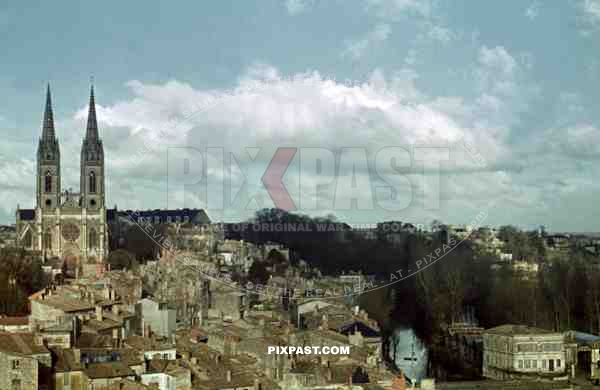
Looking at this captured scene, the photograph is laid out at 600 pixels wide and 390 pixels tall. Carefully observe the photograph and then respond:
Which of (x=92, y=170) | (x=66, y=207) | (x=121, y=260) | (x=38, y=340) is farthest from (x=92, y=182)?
(x=38, y=340)

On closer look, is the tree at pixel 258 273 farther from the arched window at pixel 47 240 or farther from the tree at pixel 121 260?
the arched window at pixel 47 240

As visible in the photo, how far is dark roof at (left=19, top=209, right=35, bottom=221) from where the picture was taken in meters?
47.9

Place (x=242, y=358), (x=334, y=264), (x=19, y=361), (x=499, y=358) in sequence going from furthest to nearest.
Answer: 1. (x=334, y=264)
2. (x=499, y=358)
3. (x=242, y=358)
4. (x=19, y=361)

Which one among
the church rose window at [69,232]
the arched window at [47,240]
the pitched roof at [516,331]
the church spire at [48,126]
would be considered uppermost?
the church spire at [48,126]

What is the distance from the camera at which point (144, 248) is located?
44.8 metres

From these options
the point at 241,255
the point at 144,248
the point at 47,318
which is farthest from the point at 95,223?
the point at 47,318

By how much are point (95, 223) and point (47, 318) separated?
29375 mm

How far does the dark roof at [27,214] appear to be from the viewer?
47.9m

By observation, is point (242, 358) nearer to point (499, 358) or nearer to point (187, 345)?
point (187, 345)

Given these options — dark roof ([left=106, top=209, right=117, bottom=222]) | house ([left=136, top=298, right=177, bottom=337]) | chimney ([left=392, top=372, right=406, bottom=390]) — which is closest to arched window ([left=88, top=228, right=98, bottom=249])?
dark roof ([left=106, top=209, right=117, bottom=222])

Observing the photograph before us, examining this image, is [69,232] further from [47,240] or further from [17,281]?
[17,281]

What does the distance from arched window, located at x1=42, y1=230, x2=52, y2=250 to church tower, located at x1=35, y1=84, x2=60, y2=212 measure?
1.32 metres

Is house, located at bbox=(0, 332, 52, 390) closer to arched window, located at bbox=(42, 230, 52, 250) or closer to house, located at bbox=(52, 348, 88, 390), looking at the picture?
house, located at bbox=(52, 348, 88, 390)

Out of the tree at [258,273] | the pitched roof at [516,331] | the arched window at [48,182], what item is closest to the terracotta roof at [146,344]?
the pitched roof at [516,331]
